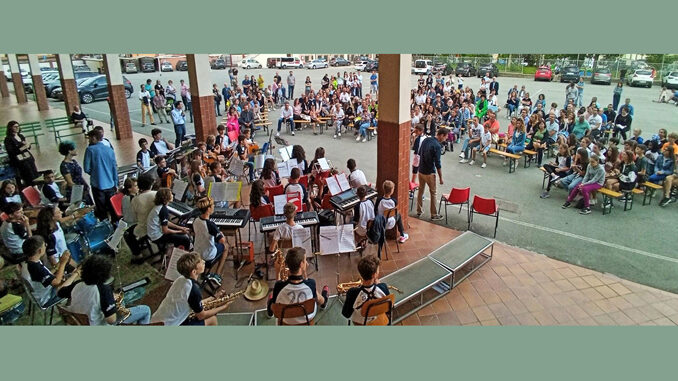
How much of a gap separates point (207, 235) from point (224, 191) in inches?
73.9

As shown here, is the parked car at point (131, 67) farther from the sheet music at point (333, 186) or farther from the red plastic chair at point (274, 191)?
the sheet music at point (333, 186)

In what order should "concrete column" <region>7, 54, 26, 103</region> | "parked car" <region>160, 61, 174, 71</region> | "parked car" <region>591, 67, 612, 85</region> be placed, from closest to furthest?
1. "concrete column" <region>7, 54, 26, 103</region>
2. "parked car" <region>591, 67, 612, 85</region>
3. "parked car" <region>160, 61, 174, 71</region>

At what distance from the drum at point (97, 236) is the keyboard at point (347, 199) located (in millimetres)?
3611

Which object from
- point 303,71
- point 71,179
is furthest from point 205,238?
point 303,71

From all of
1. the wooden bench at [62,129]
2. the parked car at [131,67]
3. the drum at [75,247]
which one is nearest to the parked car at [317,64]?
the parked car at [131,67]

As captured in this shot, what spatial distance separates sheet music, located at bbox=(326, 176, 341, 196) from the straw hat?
82.8 inches

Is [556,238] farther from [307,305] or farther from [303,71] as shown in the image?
[303,71]

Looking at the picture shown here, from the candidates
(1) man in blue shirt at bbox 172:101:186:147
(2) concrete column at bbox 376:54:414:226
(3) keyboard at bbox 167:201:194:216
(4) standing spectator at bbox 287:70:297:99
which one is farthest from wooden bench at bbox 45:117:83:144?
(2) concrete column at bbox 376:54:414:226

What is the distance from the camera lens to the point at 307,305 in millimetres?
4305

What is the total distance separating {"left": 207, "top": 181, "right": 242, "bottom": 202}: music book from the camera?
296 inches

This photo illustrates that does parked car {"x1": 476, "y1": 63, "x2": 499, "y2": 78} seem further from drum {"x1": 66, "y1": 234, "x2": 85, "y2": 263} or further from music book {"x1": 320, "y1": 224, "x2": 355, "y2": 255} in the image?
drum {"x1": 66, "y1": 234, "x2": 85, "y2": 263}

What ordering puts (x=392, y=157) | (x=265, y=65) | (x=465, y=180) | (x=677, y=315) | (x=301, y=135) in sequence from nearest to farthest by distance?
1. (x=677, y=315)
2. (x=392, y=157)
3. (x=465, y=180)
4. (x=301, y=135)
5. (x=265, y=65)

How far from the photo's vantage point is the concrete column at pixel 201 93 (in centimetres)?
1170

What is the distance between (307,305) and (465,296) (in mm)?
2646
